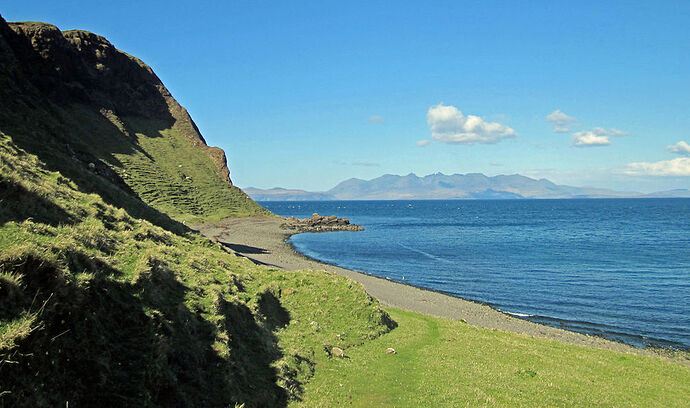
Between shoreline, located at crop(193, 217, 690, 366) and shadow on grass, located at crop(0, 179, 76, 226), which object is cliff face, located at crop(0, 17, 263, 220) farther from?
shadow on grass, located at crop(0, 179, 76, 226)

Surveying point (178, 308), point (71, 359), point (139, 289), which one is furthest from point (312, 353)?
point (71, 359)

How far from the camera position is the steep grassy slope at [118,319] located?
8.16 metres

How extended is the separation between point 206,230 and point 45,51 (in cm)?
5888

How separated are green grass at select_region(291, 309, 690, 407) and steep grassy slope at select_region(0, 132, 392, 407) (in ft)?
5.37

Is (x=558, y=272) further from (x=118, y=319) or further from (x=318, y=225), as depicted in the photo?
(x=318, y=225)

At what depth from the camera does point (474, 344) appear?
963 inches

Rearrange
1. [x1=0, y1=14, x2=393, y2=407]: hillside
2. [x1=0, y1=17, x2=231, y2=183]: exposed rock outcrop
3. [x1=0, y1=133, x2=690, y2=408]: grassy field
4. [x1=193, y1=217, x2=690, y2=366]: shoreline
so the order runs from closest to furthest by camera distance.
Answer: [x1=0, y1=14, x2=393, y2=407]: hillside < [x1=0, y1=133, x2=690, y2=408]: grassy field < [x1=193, y1=217, x2=690, y2=366]: shoreline < [x1=0, y1=17, x2=231, y2=183]: exposed rock outcrop

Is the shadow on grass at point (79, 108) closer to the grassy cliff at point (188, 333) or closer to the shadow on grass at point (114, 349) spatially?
the grassy cliff at point (188, 333)

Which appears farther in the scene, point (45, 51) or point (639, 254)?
point (45, 51)

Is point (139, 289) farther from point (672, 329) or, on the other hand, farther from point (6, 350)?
point (672, 329)

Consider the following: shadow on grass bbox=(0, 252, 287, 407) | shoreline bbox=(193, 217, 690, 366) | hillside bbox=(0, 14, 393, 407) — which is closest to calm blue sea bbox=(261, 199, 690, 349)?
shoreline bbox=(193, 217, 690, 366)

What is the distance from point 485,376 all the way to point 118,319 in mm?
16222

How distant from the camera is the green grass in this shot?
1664 centimetres

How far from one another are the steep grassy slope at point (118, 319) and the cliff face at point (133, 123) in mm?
57010
